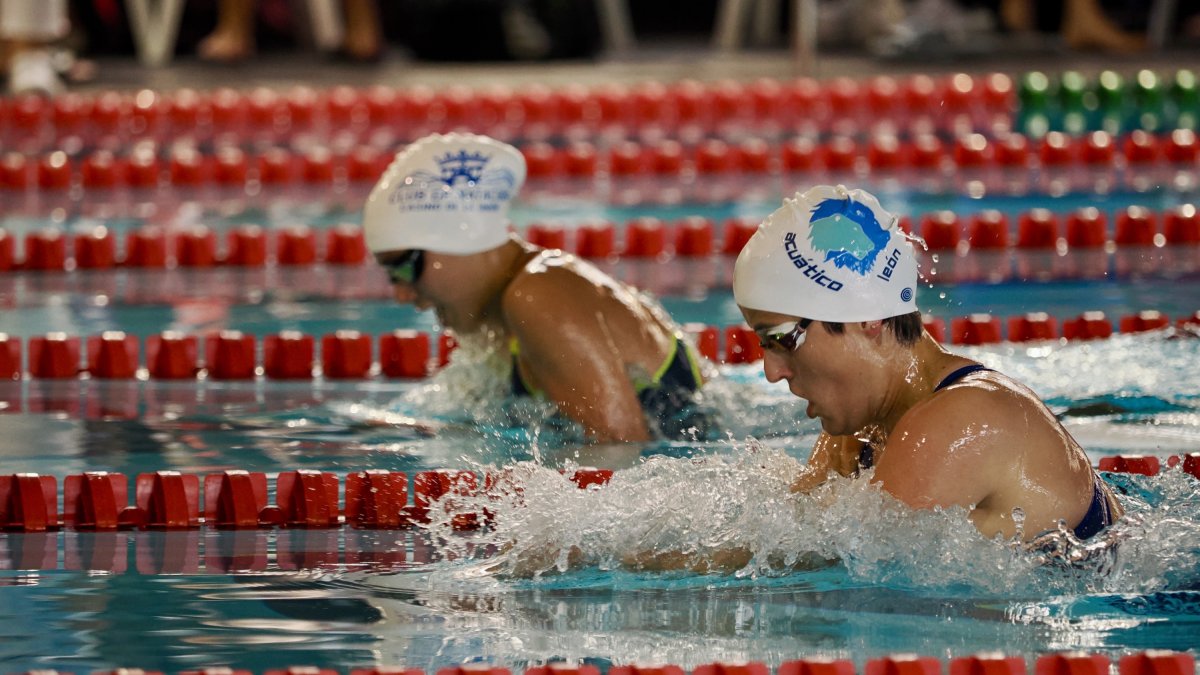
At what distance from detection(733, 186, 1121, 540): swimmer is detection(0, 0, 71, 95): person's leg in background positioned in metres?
6.71

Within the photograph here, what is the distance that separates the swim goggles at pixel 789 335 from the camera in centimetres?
287

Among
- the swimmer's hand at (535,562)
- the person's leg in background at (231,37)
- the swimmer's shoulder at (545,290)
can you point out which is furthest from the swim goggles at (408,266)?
the person's leg in background at (231,37)

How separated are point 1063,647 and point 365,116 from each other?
6.84 m

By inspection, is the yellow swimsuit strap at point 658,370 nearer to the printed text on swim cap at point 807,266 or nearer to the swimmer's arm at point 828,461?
the swimmer's arm at point 828,461

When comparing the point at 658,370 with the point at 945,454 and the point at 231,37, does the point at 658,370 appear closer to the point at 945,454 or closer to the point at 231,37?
the point at 945,454

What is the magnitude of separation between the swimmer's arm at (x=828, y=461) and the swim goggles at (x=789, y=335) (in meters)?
0.32

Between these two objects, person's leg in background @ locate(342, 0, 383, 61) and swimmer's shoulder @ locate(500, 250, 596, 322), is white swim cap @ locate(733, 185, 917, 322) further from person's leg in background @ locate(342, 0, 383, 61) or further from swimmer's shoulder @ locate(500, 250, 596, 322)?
person's leg in background @ locate(342, 0, 383, 61)

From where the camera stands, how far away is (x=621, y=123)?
354 inches

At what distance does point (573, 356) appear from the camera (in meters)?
3.88

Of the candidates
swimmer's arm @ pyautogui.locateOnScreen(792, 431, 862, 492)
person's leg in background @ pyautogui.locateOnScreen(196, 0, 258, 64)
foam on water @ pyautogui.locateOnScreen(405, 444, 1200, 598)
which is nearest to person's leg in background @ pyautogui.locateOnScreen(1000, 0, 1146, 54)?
person's leg in background @ pyautogui.locateOnScreen(196, 0, 258, 64)

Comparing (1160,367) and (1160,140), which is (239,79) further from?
(1160,367)

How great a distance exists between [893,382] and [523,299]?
4.06 ft

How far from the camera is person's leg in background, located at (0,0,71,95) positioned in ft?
28.6

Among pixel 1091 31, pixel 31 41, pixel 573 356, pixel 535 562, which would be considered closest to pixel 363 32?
pixel 31 41
